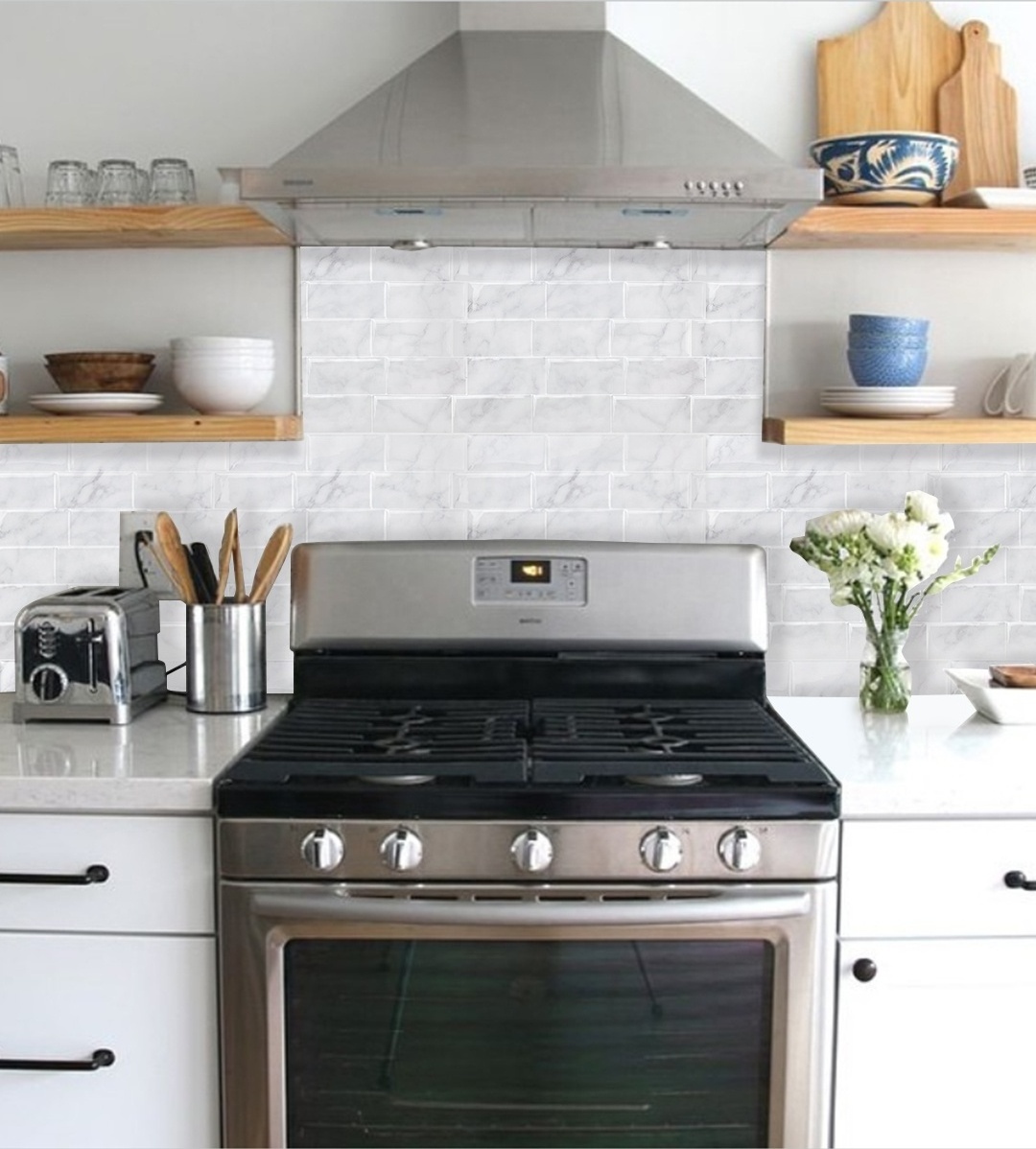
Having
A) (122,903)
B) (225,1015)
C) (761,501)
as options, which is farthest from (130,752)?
(761,501)

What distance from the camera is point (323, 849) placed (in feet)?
6.60

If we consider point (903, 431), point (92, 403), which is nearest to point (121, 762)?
point (92, 403)

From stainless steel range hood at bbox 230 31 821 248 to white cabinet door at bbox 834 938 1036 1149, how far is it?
3.83 feet

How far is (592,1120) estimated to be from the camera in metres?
2.06

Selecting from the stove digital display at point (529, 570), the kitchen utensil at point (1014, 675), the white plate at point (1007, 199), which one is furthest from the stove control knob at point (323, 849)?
the white plate at point (1007, 199)

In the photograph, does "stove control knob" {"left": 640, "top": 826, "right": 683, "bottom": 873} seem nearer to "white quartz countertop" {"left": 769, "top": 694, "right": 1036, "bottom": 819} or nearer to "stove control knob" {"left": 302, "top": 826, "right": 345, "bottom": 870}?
"white quartz countertop" {"left": 769, "top": 694, "right": 1036, "bottom": 819}

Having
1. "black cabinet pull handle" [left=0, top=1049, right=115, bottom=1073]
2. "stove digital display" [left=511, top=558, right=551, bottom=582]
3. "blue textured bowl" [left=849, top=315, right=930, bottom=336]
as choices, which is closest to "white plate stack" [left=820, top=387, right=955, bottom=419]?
"blue textured bowl" [left=849, top=315, right=930, bottom=336]

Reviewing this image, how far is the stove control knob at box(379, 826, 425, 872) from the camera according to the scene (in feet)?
6.59

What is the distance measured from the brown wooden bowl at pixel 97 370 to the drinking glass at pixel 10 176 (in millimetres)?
303

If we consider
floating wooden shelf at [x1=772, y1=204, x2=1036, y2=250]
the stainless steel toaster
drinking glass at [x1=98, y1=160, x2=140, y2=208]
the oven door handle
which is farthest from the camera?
drinking glass at [x1=98, y1=160, x2=140, y2=208]

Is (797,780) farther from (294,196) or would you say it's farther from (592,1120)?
(294,196)

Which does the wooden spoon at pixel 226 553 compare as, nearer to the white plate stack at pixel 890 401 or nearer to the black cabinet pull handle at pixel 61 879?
the black cabinet pull handle at pixel 61 879

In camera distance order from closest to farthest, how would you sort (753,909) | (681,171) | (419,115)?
(753,909) < (681,171) < (419,115)

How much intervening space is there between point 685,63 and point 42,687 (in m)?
1.66
